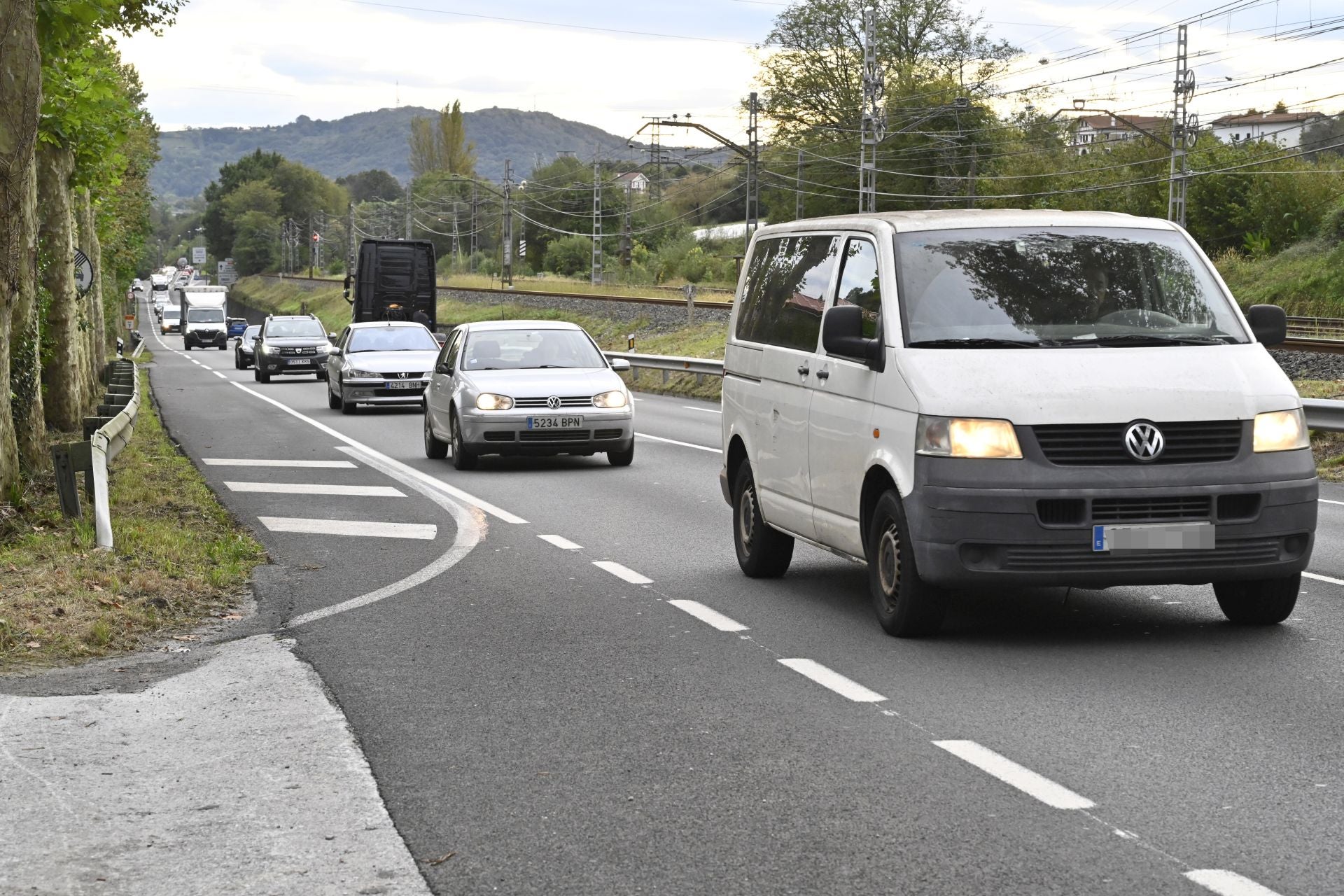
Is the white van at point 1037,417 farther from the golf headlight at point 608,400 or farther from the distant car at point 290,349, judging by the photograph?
the distant car at point 290,349

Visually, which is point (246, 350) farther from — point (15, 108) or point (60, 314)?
point (15, 108)

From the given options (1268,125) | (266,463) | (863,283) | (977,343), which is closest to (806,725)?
(977,343)

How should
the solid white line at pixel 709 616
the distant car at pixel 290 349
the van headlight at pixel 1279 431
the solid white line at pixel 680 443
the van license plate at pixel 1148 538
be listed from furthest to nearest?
the distant car at pixel 290 349, the solid white line at pixel 680 443, the solid white line at pixel 709 616, the van headlight at pixel 1279 431, the van license plate at pixel 1148 538

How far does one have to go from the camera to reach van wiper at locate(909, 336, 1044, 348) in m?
8.24

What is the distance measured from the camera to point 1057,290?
8.55 metres

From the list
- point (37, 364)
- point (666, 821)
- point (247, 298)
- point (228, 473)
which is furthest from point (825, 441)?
point (247, 298)

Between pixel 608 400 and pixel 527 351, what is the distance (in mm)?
1377

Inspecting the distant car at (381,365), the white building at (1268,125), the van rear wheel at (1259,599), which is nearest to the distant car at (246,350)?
the distant car at (381,365)

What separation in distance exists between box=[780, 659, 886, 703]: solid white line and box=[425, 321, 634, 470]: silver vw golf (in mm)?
10596

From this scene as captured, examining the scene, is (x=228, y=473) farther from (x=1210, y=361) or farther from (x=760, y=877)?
(x=760, y=877)

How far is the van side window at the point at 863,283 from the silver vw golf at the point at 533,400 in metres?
9.15

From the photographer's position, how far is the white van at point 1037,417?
25.3ft

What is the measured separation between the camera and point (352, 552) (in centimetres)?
1206

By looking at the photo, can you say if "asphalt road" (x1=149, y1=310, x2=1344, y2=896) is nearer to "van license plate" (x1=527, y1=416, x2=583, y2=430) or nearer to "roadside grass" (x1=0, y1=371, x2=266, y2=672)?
"roadside grass" (x1=0, y1=371, x2=266, y2=672)
